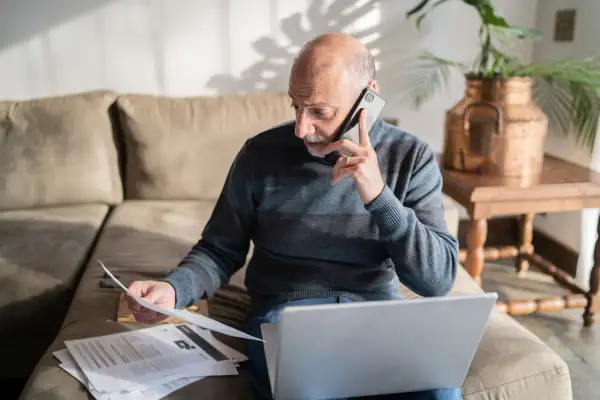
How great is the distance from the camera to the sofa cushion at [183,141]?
2.14 m

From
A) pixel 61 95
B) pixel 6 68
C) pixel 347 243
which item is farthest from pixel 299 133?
pixel 6 68

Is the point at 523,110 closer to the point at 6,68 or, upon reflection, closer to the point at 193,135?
the point at 193,135

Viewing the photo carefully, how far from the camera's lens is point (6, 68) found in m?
2.38

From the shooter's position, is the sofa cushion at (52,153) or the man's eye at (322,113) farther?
the sofa cushion at (52,153)

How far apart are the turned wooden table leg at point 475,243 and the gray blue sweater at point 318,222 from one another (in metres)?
0.72

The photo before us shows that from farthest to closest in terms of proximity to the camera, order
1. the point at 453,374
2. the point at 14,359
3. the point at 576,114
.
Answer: the point at 576,114 → the point at 14,359 → the point at 453,374

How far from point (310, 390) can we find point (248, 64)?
175cm

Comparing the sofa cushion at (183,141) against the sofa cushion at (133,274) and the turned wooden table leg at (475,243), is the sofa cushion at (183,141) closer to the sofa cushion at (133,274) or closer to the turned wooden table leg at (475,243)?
the sofa cushion at (133,274)

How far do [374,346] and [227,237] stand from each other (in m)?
0.48

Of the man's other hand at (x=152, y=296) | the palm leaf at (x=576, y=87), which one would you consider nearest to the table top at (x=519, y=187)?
the palm leaf at (x=576, y=87)

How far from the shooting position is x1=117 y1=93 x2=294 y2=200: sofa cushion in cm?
214

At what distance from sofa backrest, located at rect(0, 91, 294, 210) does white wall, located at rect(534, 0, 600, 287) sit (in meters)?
1.15

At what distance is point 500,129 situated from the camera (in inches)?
74.0

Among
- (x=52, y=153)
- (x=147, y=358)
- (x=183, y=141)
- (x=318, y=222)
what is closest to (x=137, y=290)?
(x=147, y=358)
